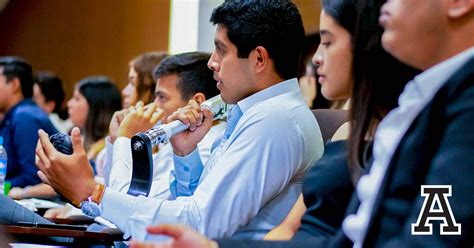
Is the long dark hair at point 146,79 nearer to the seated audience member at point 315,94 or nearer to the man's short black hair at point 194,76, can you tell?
the man's short black hair at point 194,76

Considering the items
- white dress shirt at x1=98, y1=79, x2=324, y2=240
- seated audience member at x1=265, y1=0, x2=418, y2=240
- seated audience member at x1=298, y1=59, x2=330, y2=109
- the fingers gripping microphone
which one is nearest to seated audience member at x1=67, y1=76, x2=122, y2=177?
seated audience member at x1=298, y1=59, x2=330, y2=109

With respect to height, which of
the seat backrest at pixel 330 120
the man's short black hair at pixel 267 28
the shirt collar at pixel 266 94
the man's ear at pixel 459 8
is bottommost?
the seat backrest at pixel 330 120

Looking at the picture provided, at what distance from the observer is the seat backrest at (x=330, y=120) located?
6.40 ft

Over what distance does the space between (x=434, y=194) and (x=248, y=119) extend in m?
0.85

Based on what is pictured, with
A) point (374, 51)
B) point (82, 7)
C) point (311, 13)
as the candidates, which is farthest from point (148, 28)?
point (374, 51)

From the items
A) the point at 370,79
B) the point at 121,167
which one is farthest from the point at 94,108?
the point at 370,79

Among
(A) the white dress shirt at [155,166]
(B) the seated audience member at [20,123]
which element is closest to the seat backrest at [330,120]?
(A) the white dress shirt at [155,166]

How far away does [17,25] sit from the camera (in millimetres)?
6469

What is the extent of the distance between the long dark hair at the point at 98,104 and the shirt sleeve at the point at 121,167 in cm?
164

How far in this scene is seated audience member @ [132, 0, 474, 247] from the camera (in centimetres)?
96

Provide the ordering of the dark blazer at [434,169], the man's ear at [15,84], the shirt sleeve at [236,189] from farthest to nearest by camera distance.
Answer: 1. the man's ear at [15,84]
2. the shirt sleeve at [236,189]
3. the dark blazer at [434,169]

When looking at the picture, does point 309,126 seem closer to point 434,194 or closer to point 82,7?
point 434,194

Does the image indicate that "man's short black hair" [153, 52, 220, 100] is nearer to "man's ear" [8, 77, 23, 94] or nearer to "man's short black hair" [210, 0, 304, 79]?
"man's short black hair" [210, 0, 304, 79]

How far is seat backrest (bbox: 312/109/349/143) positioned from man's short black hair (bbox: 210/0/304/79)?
0.13 meters
